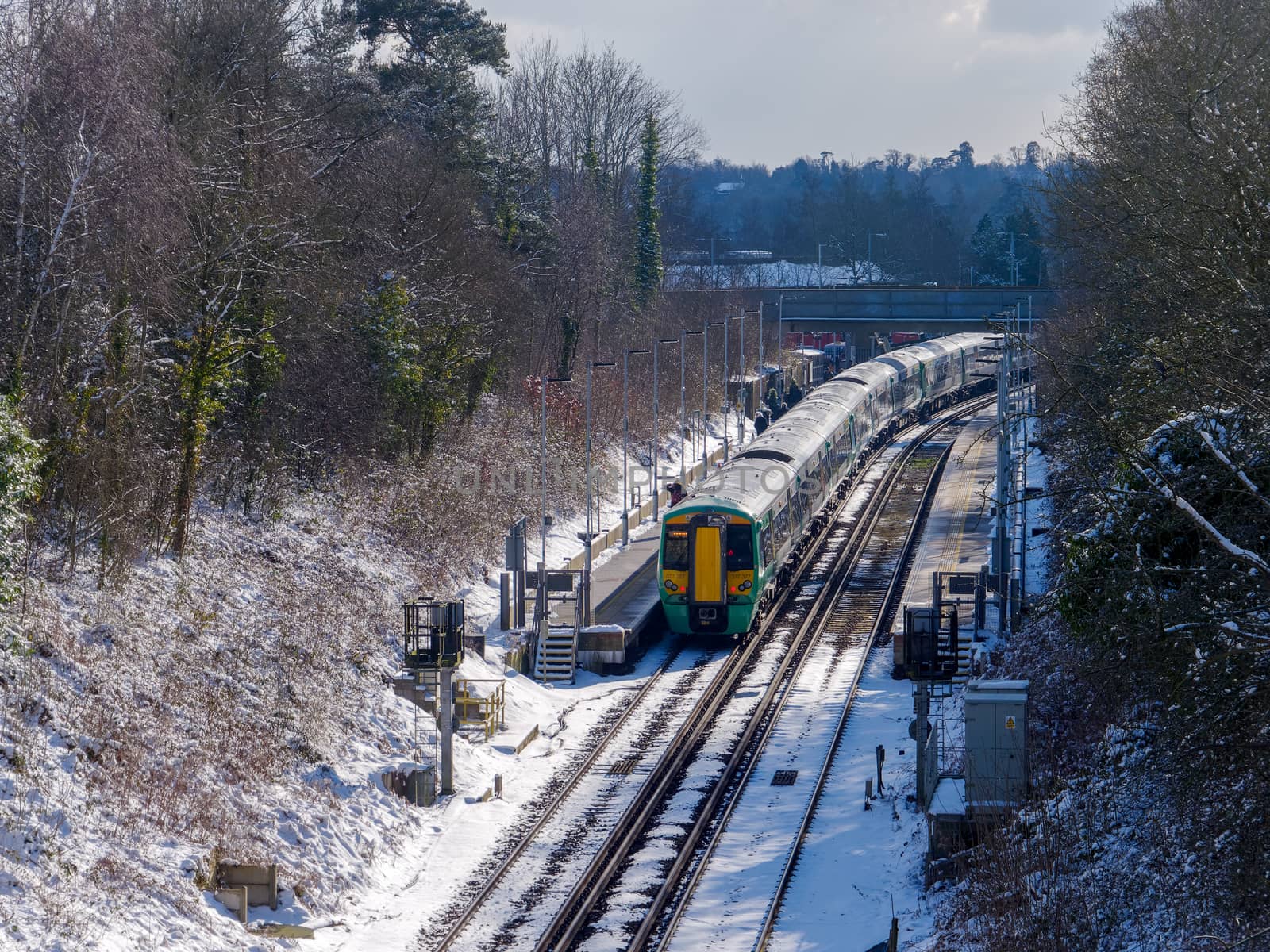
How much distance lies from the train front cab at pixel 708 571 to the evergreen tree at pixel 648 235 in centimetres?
3825

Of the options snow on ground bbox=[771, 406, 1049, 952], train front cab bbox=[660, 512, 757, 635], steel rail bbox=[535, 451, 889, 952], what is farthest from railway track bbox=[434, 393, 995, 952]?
snow on ground bbox=[771, 406, 1049, 952]

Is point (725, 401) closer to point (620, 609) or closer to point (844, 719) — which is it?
point (620, 609)

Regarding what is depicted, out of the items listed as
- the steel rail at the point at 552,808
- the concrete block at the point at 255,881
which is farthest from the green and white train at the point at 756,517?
the concrete block at the point at 255,881

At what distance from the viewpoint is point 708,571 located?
2653 centimetres

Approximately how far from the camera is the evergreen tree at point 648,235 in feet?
212

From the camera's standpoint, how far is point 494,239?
45250 mm

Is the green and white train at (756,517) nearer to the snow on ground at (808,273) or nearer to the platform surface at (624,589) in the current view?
the platform surface at (624,589)

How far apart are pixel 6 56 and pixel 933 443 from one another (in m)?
39.7

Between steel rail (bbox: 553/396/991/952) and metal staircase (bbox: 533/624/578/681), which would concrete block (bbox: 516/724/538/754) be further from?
metal staircase (bbox: 533/624/578/681)

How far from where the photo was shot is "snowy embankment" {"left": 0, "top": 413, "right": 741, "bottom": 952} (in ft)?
46.3

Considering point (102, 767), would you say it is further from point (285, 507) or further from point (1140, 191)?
point (1140, 191)

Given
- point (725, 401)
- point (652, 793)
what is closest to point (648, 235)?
point (725, 401)

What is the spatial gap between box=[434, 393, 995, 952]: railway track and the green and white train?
1003mm

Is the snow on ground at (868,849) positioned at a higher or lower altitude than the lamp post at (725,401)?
lower
